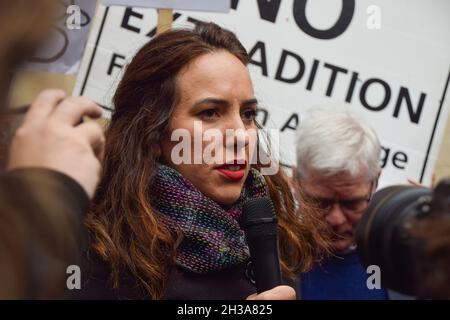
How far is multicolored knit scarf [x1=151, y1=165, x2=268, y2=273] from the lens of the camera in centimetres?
211

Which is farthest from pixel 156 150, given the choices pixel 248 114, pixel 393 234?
pixel 393 234

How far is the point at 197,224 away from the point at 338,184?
32.2 inches

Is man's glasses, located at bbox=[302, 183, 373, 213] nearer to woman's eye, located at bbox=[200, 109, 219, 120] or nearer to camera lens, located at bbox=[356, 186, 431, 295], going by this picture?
woman's eye, located at bbox=[200, 109, 219, 120]

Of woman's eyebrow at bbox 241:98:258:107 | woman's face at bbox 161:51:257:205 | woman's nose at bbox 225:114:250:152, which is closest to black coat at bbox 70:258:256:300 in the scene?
woman's face at bbox 161:51:257:205

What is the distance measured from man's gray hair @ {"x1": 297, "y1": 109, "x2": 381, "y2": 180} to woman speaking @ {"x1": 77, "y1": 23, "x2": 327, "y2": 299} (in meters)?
0.49

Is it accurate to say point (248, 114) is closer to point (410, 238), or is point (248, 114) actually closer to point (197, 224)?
point (197, 224)

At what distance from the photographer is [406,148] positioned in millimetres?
3260

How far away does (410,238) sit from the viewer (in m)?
1.09

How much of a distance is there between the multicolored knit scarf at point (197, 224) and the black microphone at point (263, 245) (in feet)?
0.93

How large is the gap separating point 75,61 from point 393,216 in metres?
2.13

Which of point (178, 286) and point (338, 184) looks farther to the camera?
point (338, 184)
